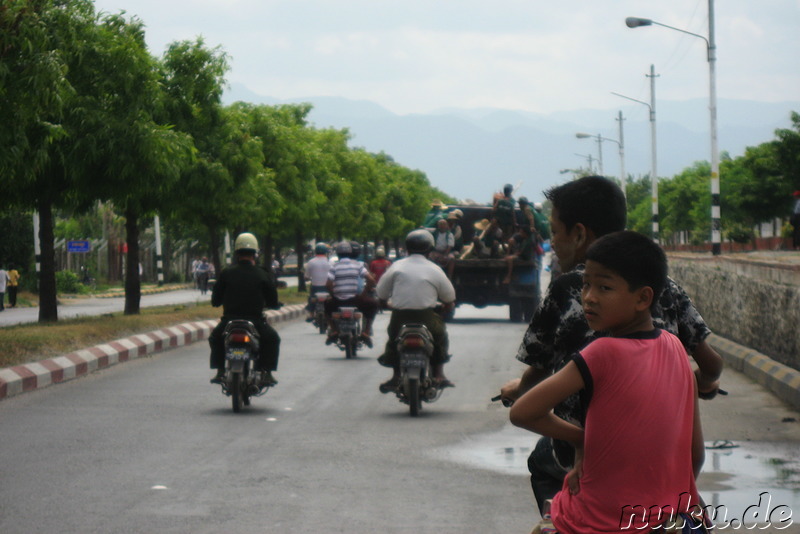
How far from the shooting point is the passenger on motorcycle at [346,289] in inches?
744

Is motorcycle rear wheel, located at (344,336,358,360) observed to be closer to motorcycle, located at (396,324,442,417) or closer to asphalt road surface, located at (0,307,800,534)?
asphalt road surface, located at (0,307,800,534)

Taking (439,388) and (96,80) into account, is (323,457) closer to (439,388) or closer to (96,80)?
(439,388)

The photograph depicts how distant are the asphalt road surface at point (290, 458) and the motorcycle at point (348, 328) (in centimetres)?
306

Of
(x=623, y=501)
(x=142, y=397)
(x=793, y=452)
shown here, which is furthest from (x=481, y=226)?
(x=623, y=501)

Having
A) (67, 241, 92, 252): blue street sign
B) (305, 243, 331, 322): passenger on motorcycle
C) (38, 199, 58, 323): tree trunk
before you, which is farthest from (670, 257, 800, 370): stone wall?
(67, 241, 92, 252): blue street sign

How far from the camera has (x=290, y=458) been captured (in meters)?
9.49

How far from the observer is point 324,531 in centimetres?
688

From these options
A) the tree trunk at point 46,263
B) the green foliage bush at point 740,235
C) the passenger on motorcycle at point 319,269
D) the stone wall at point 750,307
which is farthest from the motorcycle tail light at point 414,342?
the green foliage bush at point 740,235

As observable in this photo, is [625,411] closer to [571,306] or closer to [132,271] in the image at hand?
[571,306]

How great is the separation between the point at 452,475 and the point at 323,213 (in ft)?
144

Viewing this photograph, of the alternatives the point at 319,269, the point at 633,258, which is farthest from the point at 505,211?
the point at 633,258

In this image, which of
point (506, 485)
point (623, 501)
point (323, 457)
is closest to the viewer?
point (623, 501)

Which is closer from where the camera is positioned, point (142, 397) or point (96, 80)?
point (142, 397)

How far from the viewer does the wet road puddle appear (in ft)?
24.7
